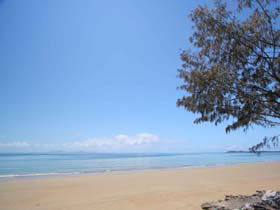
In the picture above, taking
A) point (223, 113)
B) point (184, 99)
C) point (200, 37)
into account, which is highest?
point (200, 37)

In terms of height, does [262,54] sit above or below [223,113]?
above

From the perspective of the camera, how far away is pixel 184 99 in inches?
245

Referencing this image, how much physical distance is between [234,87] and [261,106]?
734 mm

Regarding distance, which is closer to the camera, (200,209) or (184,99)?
(184,99)

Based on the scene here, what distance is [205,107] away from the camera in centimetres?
587

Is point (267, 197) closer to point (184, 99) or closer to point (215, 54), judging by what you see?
point (184, 99)

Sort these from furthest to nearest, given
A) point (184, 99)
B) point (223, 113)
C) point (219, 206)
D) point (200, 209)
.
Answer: point (200, 209) → point (219, 206) → point (184, 99) → point (223, 113)

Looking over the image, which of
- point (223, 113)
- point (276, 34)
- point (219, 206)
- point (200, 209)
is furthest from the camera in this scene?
point (200, 209)

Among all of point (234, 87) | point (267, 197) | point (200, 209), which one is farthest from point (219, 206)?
point (234, 87)

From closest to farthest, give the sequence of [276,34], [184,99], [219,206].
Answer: [276,34] < [184,99] < [219,206]

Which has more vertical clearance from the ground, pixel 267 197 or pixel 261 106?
pixel 261 106

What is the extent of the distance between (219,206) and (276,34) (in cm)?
499

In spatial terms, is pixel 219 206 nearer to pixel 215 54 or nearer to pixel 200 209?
pixel 200 209

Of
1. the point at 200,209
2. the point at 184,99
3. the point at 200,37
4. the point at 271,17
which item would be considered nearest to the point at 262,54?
the point at 271,17
